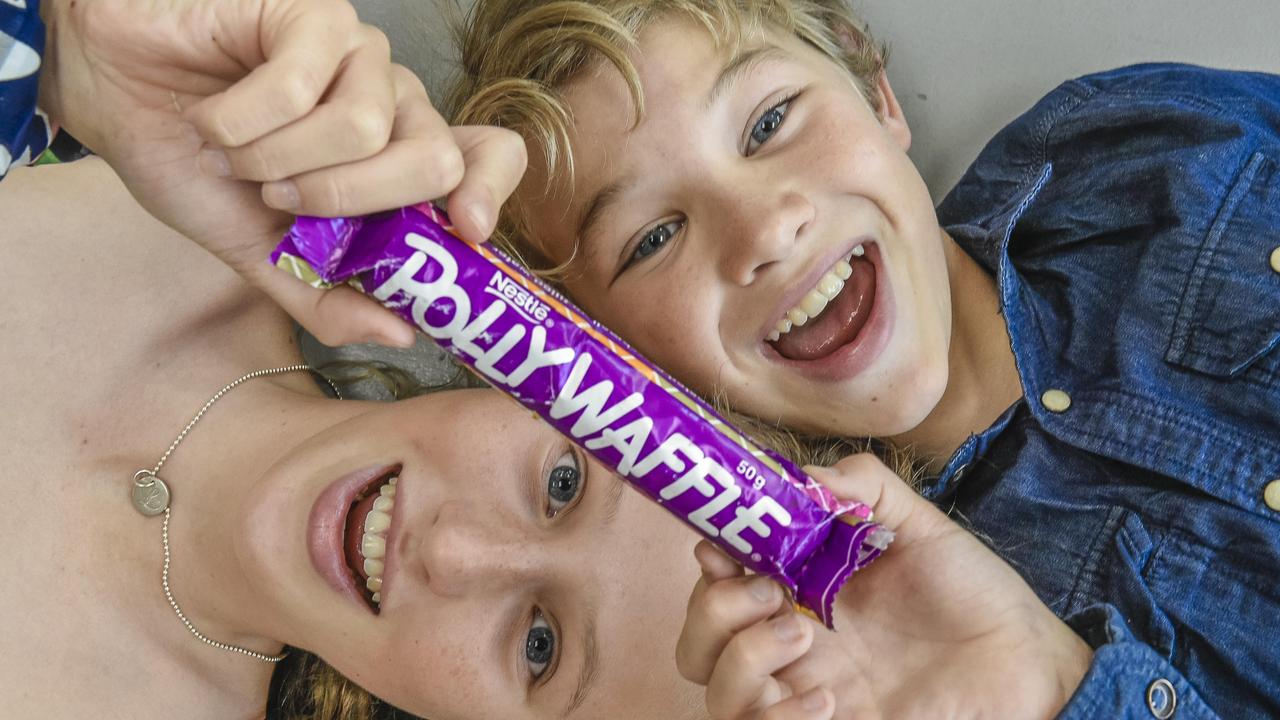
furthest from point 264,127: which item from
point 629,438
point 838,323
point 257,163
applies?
point 838,323

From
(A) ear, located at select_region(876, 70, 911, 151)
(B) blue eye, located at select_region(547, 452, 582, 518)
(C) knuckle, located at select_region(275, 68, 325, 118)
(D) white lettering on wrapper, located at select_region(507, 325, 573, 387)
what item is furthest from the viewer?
(A) ear, located at select_region(876, 70, 911, 151)

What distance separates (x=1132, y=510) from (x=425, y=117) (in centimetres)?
108

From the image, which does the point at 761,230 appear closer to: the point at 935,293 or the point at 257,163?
the point at 935,293

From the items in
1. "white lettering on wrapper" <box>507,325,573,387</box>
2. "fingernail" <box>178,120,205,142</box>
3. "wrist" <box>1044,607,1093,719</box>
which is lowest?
"wrist" <box>1044,607,1093,719</box>

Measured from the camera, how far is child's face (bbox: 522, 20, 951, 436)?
4.27 feet

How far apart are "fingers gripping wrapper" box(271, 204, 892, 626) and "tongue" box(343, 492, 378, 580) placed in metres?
0.47

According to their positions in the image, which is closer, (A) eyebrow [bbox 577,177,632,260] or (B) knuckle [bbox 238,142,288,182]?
(B) knuckle [bbox 238,142,288,182]

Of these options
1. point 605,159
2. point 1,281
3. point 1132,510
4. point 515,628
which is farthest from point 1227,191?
point 1,281

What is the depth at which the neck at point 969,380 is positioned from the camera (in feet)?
5.10

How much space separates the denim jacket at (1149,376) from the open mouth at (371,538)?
0.80m

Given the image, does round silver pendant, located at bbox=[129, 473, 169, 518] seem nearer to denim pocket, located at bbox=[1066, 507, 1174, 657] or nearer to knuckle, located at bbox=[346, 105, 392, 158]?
knuckle, located at bbox=[346, 105, 392, 158]

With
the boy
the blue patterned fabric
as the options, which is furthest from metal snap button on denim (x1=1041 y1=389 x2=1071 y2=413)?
the blue patterned fabric

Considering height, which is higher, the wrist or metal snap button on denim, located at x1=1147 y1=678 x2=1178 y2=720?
the wrist

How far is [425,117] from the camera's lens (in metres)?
0.91
